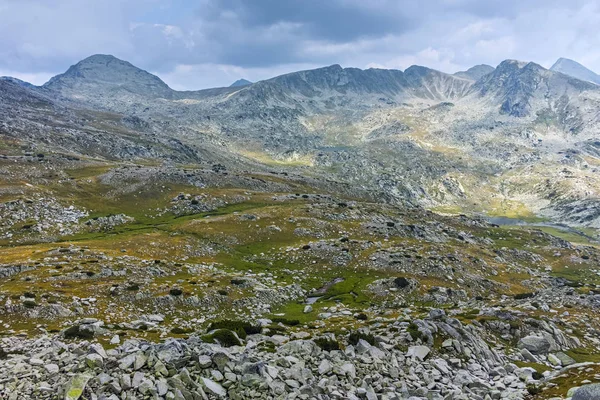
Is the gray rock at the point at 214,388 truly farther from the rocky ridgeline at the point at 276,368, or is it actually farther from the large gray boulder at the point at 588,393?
the large gray boulder at the point at 588,393

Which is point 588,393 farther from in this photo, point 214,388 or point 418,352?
point 214,388

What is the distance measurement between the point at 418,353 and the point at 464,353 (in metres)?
4.71

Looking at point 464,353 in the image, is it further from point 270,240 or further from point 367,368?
point 270,240

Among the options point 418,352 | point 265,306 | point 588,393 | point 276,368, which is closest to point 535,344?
point 418,352

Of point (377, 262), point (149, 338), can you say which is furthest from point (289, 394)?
point (377, 262)

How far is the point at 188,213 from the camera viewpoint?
386ft

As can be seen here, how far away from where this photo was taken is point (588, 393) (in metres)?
20.3

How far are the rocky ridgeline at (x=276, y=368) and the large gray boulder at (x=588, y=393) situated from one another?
0.17 meters

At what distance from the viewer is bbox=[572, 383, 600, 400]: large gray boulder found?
19953 millimetres

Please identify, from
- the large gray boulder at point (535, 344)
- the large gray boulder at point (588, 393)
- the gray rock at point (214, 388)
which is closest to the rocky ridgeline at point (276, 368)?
the gray rock at point (214, 388)

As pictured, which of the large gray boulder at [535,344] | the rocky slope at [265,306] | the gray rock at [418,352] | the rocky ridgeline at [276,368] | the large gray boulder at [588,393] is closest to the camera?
the rocky ridgeline at [276,368]

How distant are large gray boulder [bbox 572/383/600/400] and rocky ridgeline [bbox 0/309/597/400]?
166 mm

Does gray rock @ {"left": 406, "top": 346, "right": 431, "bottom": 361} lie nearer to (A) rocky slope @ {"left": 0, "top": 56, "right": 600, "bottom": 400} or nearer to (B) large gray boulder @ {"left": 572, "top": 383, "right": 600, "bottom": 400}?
(A) rocky slope @ {"left": 0, "top": 56, "right": 600, "bottom": 400}

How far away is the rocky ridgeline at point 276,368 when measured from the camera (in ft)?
62.7
